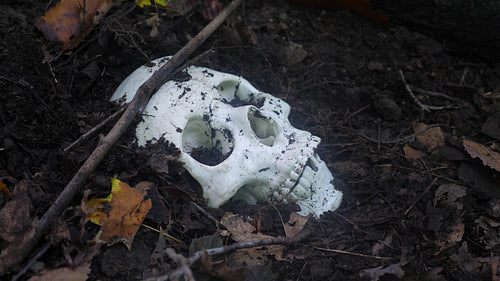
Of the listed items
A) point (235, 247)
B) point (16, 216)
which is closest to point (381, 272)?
point (235, 247)

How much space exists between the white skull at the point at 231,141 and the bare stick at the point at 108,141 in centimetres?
9

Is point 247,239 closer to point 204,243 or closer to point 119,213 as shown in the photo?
point 204,243

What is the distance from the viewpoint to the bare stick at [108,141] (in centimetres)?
199

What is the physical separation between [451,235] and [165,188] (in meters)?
1.76

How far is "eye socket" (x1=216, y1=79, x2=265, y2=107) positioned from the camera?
2736 millimetres

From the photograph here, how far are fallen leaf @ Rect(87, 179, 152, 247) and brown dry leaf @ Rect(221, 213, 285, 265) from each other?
0.49 meters

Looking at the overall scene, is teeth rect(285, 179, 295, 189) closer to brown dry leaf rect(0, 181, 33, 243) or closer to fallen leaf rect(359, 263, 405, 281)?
fallen leaf rect(359, 263, 405, 281)

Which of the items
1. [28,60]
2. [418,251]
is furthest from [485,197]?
[28,60]

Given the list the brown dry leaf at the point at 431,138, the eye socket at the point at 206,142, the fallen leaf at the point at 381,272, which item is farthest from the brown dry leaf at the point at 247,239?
the brown dry leaf at the point at 431,138

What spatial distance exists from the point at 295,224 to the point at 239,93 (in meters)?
0.96

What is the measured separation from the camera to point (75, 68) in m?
2.82

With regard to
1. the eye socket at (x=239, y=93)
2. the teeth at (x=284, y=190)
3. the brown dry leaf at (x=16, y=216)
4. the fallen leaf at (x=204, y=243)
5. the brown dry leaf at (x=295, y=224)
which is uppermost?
the brown dry leaf at (x=16, y=216)

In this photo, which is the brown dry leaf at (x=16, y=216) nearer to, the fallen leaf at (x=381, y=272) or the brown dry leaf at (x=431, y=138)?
the fallen leaf at (x=381, y=272)

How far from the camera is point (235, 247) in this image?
Answer: 2133 mm
